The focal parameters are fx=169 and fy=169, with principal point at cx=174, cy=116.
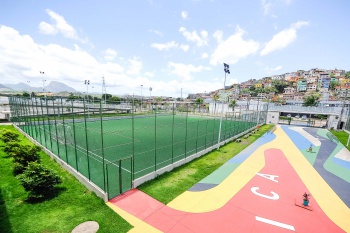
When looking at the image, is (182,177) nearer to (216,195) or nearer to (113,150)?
(216,195)

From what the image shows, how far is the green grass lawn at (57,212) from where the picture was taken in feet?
24.4

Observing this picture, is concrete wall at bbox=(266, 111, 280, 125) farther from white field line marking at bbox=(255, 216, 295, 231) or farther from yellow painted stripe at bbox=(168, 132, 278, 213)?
white field line marking at bbox=(255, 216, 295, 231)

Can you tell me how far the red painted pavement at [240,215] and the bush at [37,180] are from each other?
12.2 ft

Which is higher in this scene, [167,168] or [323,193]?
[167,168]

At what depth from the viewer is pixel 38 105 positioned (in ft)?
59.8

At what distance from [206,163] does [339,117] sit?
40.5 metres

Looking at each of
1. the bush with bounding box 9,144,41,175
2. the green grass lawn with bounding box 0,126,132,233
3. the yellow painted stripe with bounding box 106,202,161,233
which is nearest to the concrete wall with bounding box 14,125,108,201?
the green grass lawn with bounding box 0,126,132,233

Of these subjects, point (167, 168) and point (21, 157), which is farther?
point (167, 168)

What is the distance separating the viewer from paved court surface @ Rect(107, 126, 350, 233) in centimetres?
820

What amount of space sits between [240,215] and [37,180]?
36.0 feet

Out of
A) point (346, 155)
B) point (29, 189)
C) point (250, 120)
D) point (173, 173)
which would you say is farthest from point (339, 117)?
point (29, 189)

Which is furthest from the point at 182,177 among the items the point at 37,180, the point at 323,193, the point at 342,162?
the point at 342,162

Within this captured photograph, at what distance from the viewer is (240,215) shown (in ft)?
29.2

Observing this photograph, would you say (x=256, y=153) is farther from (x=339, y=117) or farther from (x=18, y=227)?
(x=339, y=117)
